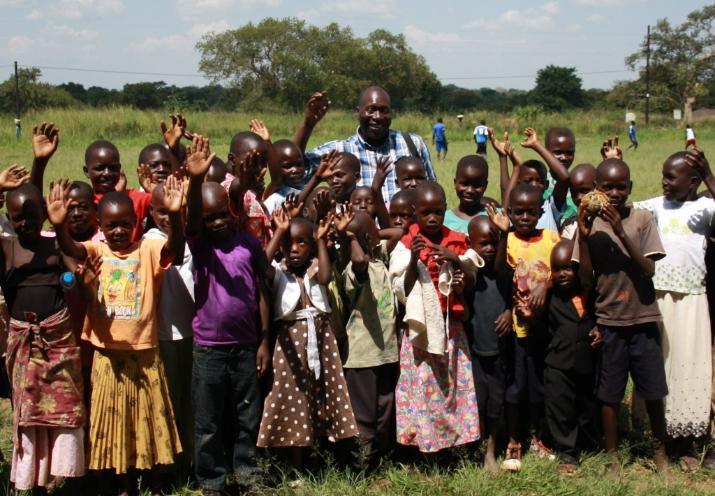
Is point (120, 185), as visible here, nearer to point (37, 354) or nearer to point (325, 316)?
point (37, 354)

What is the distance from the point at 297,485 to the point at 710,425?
93.4 inches

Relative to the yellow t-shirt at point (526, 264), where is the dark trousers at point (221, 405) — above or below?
below

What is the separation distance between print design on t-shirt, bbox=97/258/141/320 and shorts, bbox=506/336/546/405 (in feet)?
6.78

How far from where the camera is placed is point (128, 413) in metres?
3.55

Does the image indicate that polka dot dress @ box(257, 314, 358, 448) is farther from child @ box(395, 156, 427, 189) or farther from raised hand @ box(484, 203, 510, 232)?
child @ box(395, 156, 427, 189)

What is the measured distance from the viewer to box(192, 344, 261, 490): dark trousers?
140 inches

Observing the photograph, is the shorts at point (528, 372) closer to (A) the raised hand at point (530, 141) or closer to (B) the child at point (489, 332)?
(B) the child at point (489, 332)

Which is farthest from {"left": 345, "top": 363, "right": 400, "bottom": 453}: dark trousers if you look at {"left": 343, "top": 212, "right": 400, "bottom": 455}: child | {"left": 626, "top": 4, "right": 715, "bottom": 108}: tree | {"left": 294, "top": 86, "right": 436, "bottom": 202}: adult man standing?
{"left": 626, "top": 4, "right": 715, "bottom": 108}: tree

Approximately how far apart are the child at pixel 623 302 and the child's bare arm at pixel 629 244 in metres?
0.02

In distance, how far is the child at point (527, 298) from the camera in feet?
13.0

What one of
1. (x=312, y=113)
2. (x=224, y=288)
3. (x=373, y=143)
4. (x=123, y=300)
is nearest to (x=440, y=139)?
(x=373, y=143)

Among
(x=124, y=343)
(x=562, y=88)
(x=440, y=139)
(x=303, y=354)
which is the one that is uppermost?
(x=562, y=88)

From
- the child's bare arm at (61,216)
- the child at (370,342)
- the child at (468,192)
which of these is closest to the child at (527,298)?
the child at (468,192)

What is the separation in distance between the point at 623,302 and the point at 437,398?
3.58ft
